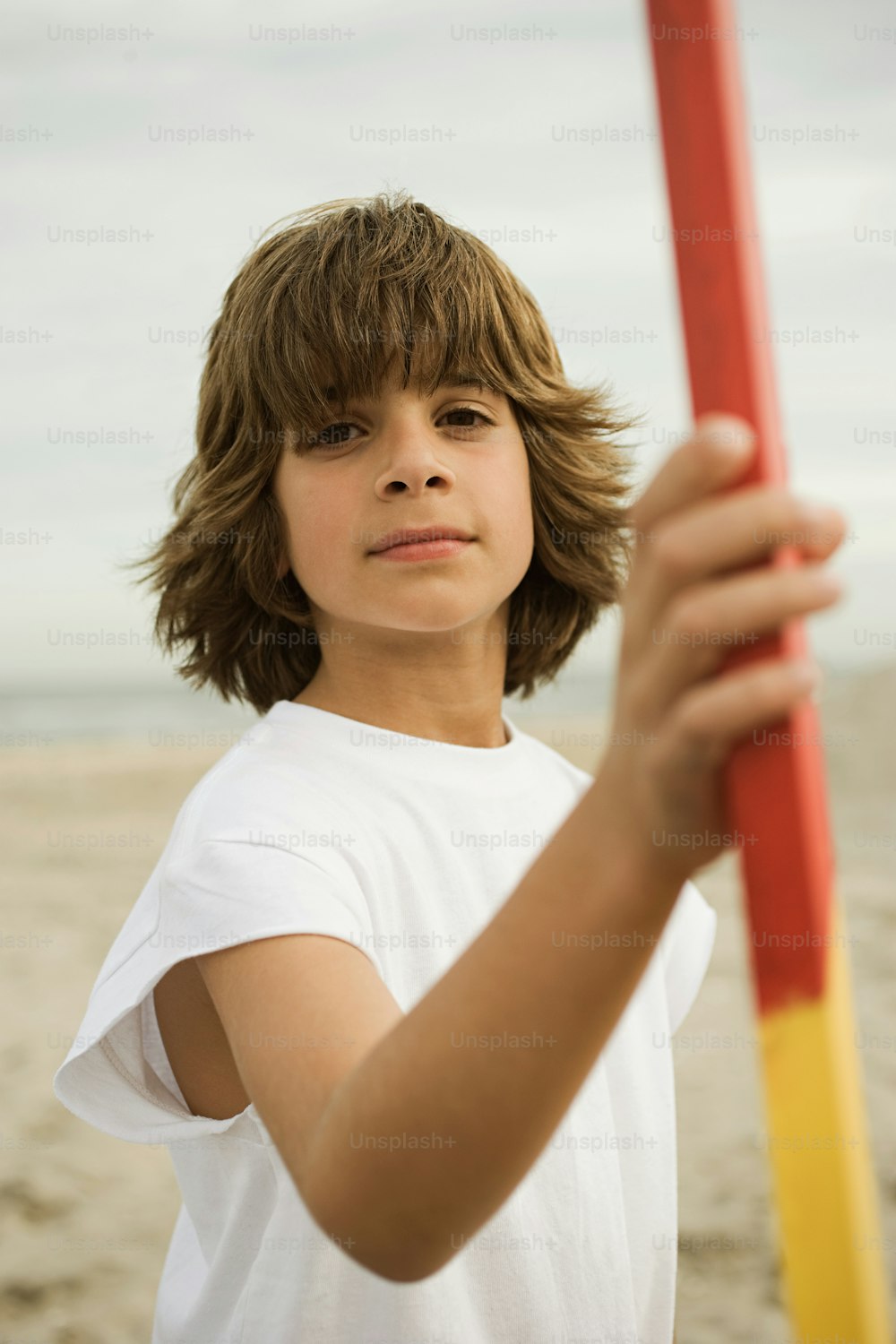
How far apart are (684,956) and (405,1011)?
2.23 ft

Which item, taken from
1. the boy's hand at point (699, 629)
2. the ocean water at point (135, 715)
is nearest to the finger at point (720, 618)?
the boy's hand at point (699, 629)

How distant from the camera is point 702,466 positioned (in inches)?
25.0

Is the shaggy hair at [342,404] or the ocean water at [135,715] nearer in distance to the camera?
the shaggy hair at [342,404]

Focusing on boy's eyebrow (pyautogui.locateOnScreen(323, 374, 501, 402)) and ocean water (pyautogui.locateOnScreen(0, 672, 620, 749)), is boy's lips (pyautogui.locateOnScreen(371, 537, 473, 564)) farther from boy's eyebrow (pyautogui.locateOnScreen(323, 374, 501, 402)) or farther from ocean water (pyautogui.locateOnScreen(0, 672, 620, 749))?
ocean water (pyautogui.locateOnScreen(0, 672, 620, 749))

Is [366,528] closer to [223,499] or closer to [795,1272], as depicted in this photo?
[223,499]

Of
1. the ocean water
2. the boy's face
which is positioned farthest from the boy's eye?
the ocean water

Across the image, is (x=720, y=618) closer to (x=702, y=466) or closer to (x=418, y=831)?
(x=702, y=466)

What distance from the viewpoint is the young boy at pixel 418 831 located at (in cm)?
72

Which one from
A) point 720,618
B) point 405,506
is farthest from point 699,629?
point 405,506

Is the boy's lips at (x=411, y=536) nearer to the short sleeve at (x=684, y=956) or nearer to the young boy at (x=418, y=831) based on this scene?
the young boy at (x=418, y=831)

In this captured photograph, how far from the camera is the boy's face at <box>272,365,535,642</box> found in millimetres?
1507

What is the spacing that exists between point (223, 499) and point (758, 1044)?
1303mm

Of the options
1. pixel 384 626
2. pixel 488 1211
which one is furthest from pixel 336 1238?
pixel 384 626

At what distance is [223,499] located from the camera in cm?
181
